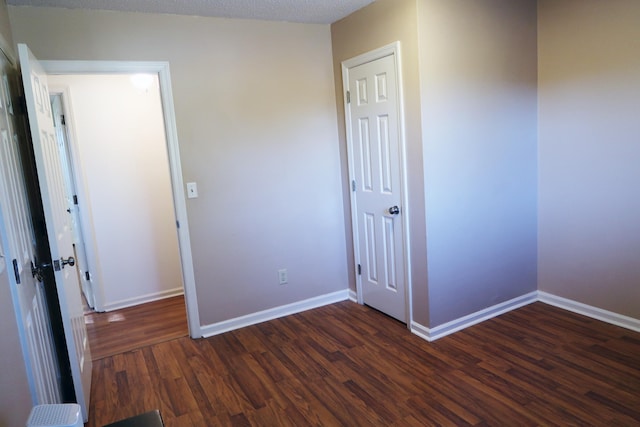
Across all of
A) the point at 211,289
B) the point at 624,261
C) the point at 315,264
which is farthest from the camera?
the point at 315,264

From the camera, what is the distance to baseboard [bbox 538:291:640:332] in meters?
2.90

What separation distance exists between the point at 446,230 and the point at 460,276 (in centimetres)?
36

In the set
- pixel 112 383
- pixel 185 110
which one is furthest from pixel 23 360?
pixel 185 110

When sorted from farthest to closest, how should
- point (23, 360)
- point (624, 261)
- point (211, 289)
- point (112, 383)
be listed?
point (211, 289)
point (624, 261)
point (112, 383)
point (23, 360)

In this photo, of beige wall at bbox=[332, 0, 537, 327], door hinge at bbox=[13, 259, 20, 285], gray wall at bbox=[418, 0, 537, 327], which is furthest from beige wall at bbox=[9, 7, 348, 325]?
door hinge at bbox=[13, 259, 20, 285]

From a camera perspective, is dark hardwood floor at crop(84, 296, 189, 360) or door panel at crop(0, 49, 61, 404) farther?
dark hardwood floor at crop(84, 296, 189, 360)

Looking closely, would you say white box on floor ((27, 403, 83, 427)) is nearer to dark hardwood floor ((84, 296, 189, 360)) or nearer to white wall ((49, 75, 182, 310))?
dark hardwood floor ((84, 296, 189, 360))

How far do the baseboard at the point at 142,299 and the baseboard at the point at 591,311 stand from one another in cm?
329

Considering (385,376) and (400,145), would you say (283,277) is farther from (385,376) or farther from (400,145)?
(400,145)

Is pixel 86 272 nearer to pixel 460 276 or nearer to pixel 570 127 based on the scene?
pixel 460 276

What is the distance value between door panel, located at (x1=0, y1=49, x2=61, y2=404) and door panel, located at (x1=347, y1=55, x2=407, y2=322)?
2148 mm

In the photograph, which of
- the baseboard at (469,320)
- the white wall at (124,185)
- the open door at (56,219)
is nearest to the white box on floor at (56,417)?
the open door at (56,219)

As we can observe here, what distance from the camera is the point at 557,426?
203 centimetres

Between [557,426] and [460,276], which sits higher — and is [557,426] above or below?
below
